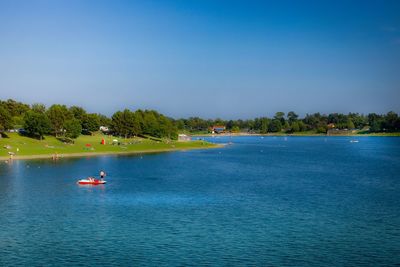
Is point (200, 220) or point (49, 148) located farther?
point (49, 148)

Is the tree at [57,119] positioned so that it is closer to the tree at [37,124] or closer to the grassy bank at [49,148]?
the grassy bank at [49,148]

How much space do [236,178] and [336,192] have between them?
27718mm

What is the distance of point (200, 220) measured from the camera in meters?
62.1

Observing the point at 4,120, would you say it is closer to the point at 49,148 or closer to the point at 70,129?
the point at 49,148

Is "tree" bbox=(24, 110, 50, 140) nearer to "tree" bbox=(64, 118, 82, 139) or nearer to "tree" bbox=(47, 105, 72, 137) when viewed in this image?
"tree" bbox=(64, 118, 82, 139)

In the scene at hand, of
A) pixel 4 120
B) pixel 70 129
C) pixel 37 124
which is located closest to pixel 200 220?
pixel 4 120

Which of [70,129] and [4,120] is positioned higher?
[4,120]

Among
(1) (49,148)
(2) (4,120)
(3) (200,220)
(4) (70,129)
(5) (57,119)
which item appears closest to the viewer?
(3) (200,220)

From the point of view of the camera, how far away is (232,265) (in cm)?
4403

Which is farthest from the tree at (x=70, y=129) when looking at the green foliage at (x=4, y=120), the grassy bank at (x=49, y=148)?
the green foliage at (x=4, y=120)

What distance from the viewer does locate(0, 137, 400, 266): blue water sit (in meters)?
46.9

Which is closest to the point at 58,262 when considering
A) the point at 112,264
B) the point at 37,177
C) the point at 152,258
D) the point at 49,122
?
the point at 112,264

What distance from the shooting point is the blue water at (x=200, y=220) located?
1848 inches

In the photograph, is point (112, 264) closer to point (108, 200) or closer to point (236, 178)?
point (108, 200)
